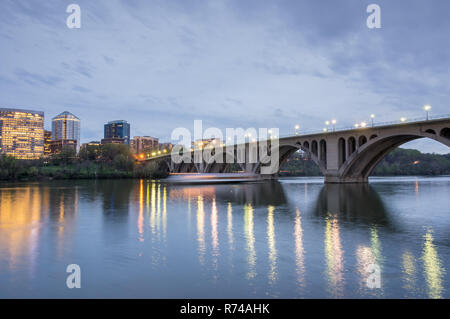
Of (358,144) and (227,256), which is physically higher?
(358,144)

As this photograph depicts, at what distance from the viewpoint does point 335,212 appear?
2094 cm

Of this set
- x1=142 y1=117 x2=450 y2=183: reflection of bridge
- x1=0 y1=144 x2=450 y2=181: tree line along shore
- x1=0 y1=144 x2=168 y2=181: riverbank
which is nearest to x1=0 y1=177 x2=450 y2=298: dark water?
x1=142 y1=117 x2=450 y2=183: reflection of bridge

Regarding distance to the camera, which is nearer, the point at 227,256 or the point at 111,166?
the point at 227,256

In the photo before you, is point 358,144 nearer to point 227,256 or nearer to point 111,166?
point 227,256

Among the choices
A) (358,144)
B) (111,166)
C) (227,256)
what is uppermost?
(358,144)

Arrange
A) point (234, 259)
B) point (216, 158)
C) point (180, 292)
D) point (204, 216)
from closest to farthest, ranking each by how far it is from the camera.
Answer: point (180, 292)
point (234, 259)
point (204, 216)
point (216, 158)

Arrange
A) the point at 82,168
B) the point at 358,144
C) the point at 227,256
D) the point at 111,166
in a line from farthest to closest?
the point at 111,166 < the point at 82,168 < the point at 358,144 < the point at 227,256

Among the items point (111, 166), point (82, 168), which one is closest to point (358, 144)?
point (111, 166)

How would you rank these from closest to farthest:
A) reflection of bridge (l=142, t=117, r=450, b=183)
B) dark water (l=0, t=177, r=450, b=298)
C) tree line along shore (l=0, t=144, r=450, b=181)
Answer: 1. dark water (l=0, t=177, r=450, b=298)
2. reflection of bridge (l=142, t=117, r=450, b=183)
3. tree line along shore (l=0, t=144, r=450, b=181)

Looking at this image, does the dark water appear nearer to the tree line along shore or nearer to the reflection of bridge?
the reflection of bridge

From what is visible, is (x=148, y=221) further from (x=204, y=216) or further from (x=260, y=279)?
(x=260, y=279)

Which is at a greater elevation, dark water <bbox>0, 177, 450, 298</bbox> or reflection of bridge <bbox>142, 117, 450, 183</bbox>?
reflection of bridge <bbox>142, 117, 450, 183</bbox>

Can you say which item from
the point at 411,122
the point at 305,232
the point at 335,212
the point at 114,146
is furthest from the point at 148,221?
the point at 114,146
